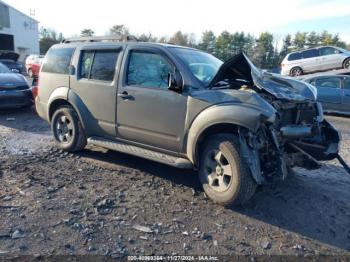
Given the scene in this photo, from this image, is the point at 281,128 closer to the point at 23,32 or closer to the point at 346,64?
the point at 346,64

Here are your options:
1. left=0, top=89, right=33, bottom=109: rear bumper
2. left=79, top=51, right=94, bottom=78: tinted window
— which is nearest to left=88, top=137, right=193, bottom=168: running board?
left=79, top=51, right=94, bottom=78: tinted window

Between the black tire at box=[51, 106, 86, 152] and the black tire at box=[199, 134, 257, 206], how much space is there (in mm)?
2506

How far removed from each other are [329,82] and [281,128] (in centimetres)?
900

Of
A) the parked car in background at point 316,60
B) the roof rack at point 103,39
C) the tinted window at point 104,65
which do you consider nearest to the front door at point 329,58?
the parked car in background at point 316,60

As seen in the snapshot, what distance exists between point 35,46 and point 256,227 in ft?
166

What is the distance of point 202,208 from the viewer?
444 cm

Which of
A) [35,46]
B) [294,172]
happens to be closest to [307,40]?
[35,46]

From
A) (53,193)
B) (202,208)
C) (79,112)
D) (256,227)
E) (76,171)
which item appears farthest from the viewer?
(79,112)

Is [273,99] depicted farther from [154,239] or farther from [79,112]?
[79,112]

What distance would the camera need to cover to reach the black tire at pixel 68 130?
6273 mm

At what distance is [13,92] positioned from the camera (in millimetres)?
10266

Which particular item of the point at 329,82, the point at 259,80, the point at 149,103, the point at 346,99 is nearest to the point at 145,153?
the point at 149,103

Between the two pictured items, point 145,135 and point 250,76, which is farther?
point 145,135

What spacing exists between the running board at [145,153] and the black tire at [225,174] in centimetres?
27
